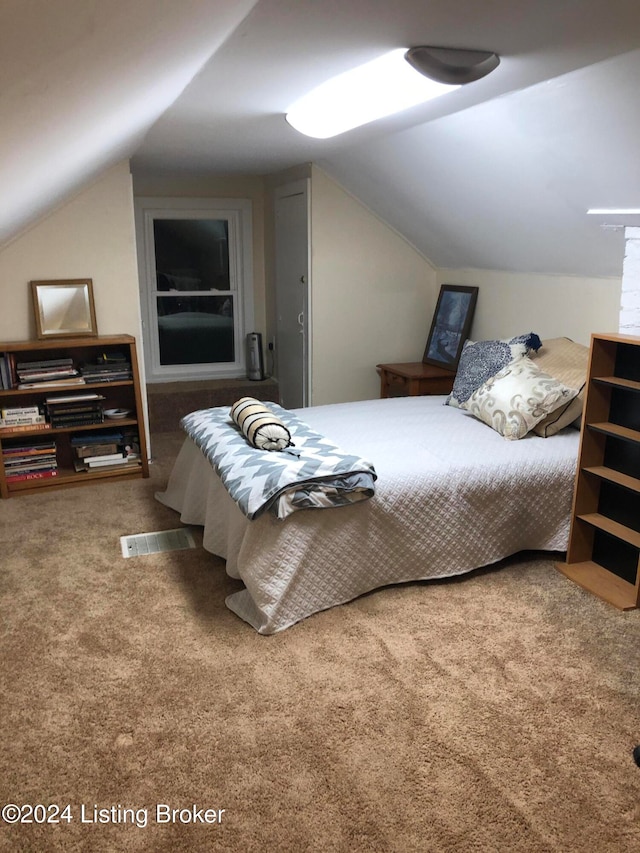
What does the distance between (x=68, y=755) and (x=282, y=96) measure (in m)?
2.39

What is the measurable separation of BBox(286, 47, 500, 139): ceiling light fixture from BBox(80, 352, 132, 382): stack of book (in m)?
1.75

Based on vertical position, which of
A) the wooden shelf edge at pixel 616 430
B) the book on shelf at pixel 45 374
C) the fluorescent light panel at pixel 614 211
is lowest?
the wooden shelf edge at pixel 616 430

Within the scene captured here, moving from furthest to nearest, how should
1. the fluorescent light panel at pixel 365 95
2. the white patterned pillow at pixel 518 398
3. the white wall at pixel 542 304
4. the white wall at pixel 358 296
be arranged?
the white wall at pixel 358 296 < the white wall at pixel 542 304 < the white patterned pillow at pixel 518 398 < the fluorescent light panel at pixel 365 95

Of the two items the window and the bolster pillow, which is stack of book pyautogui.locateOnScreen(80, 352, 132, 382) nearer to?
the bolster pillow

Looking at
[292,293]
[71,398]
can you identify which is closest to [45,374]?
[71,398]

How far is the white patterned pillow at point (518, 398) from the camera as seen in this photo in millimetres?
3217

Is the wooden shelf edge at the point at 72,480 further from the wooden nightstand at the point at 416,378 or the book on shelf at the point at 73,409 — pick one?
the wooden nightstand at the point at 416,378

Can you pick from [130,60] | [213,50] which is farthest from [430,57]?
[130,60]

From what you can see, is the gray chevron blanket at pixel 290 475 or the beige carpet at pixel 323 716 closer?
the beige carpet at pixel 323 716

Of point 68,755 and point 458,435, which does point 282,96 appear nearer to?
point 458,435

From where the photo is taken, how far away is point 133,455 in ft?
14.1

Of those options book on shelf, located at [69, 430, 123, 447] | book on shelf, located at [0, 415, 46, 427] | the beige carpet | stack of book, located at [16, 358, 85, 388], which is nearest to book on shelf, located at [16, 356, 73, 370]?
stack of book, located at [16, 358, 85, 388]

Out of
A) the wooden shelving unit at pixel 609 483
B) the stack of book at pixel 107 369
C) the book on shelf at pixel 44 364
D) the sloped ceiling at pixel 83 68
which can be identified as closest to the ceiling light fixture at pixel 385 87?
the sloped ceiling at pixel 83 68

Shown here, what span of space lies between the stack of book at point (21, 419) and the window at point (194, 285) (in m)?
1.82
